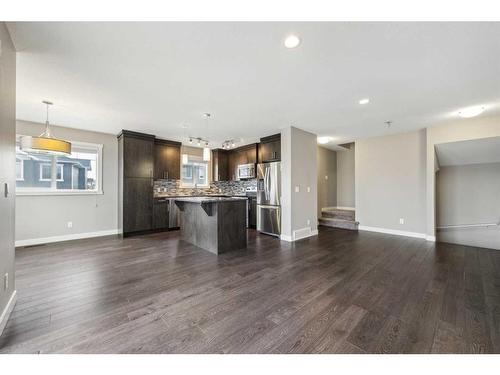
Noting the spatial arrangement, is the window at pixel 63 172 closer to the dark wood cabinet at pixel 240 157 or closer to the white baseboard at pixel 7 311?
the white baseboard at pixel 7 311

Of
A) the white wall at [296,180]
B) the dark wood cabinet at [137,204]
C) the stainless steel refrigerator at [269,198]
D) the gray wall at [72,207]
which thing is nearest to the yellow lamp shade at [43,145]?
the dark wood cabinet at [137,204]

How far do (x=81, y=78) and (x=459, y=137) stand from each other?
21.3ft

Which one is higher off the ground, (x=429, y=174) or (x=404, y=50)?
(x=404, y=50)

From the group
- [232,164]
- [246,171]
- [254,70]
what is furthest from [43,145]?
[232,164]

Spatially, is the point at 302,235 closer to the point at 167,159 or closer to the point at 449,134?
the point at 449,134

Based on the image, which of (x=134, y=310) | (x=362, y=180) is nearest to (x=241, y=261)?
(x=134, y=310)

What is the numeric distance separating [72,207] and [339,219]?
7.01 m

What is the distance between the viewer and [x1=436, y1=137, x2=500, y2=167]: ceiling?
413 cm

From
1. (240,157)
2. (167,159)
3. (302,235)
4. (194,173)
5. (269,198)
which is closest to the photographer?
(302,235)

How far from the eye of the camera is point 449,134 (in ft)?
13.9

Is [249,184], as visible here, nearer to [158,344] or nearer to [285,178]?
[285,178]

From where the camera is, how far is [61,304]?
6.72ft

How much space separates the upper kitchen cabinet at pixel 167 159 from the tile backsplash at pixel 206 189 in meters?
0.32
